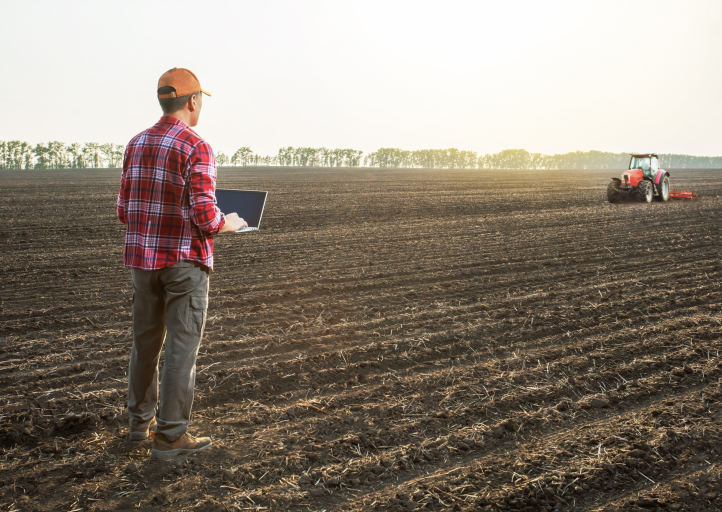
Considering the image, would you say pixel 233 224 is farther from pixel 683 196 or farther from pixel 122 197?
pixel 683 196

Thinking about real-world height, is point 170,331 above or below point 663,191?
below

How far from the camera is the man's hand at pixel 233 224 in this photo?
2.97m

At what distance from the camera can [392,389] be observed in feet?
13.8

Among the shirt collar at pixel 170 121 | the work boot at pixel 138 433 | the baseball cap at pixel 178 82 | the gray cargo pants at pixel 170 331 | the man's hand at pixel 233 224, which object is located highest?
the baseball cap at pixel 178 82

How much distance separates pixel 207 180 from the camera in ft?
9.27

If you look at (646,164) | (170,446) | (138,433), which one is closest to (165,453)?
(170,446)

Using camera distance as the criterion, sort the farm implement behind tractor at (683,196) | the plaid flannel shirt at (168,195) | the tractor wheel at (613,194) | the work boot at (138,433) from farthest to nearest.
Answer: the farm implement behind tractor at (683,196), the tractor wheel at (613,194), the work boot at (138,433), the plaid flannel shirt at (168,195)

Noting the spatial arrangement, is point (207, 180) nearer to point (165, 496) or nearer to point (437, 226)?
point (165, 496)

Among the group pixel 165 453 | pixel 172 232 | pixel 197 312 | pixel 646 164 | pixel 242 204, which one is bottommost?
pixel 165 453

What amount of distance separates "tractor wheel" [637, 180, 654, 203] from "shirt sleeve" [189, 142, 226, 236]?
19.9 metres

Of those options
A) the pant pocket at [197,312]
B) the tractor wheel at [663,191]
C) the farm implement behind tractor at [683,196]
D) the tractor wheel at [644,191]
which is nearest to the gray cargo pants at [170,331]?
the pant pocket at [197,312]

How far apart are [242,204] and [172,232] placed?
468mm

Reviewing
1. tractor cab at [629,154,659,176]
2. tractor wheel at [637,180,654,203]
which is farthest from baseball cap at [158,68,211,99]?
tractor cab at [629,154,659,176]

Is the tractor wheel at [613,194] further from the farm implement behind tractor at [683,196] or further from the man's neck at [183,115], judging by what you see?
the man's neck at [183,115]
